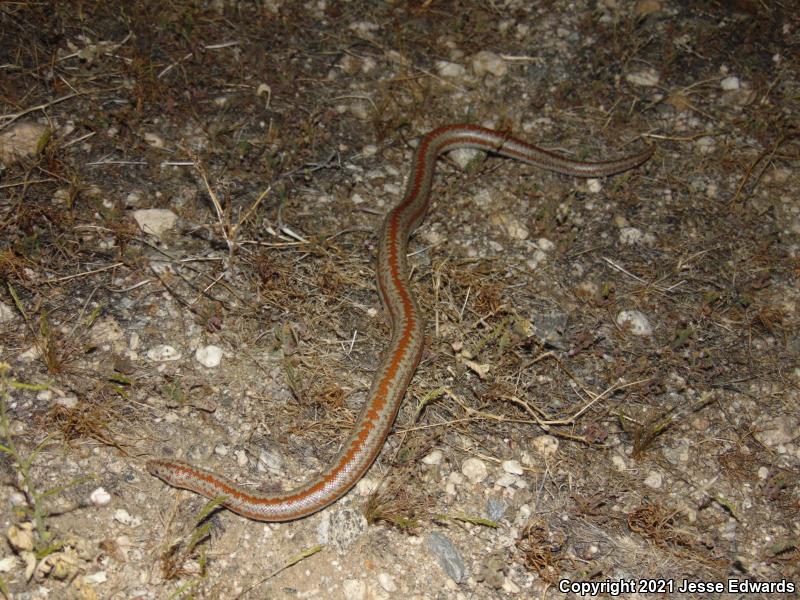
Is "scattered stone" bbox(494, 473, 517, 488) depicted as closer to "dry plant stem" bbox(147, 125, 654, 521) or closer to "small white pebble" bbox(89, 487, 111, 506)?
"dry plant stem" bbox(147, 125, 654, 521)

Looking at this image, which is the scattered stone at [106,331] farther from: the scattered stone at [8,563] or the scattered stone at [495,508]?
the scattered stone at [495,508]

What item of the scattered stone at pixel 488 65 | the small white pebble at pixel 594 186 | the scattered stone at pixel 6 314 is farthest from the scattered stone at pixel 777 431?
the scattered stone at pixel 6 314

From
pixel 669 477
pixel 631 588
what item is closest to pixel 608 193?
pixel 669 477

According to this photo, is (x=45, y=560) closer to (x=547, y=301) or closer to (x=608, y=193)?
(x=547, y=301)

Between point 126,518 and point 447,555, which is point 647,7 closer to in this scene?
point 447,555

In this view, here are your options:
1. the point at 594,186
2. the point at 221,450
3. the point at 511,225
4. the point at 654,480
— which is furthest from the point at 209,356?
the point at 594,186

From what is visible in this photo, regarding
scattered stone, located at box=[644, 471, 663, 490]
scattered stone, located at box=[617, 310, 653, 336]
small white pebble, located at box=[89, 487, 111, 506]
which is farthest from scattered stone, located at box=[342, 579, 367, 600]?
scattered stone, located at box=[617, 310, 653, 336]
